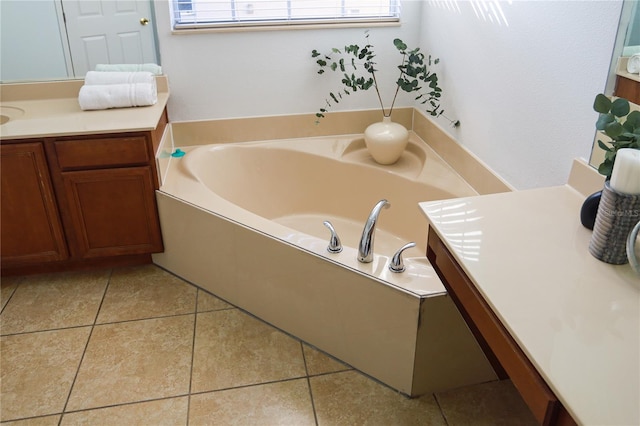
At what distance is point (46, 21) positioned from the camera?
2.47m

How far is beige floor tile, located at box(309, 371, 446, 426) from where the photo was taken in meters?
1.75

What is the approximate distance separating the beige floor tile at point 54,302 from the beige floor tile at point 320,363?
96 cm

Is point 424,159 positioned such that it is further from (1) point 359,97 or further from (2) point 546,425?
(2) point 546,425

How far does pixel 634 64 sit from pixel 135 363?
192 centimetres

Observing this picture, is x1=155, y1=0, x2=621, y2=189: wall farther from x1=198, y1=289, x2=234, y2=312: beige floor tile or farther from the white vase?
x1=198, y1=289, x2=234, y2=312: beige floor tile

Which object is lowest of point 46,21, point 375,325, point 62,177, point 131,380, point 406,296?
point 131,380

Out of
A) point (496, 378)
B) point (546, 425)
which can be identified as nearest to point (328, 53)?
point (496, 378)

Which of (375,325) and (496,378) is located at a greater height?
(375,325)

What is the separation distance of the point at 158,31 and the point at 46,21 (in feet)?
1.67

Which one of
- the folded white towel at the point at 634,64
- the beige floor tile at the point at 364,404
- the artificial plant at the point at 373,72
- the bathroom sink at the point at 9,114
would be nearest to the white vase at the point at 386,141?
the artificial plant at the point at 373,72

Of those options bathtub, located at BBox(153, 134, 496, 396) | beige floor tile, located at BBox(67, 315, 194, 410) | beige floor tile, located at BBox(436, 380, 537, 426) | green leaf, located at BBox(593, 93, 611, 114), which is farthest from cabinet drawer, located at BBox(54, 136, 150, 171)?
green leaf, located at BBox(593, 93, 611, 114)

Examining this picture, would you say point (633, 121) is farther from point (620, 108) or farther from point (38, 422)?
point (38, 422)

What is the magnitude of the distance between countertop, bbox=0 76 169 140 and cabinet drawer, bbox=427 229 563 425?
1403 mm

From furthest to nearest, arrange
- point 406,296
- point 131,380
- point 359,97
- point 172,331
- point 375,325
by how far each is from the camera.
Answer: point 359,97 < point 172,331 < point 131,380 < point 375,325 < point 406,296
